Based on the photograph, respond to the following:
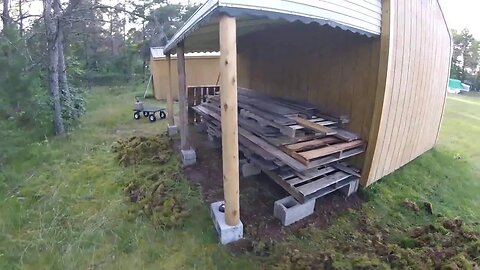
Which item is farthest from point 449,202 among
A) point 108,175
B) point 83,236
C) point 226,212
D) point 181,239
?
point 108,175

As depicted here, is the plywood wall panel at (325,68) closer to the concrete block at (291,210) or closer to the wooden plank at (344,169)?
the wooden plank at (344,169)

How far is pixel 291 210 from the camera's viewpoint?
10.6 ft

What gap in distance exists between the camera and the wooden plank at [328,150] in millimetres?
3082

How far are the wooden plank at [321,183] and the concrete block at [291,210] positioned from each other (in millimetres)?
196

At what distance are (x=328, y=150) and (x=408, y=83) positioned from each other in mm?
1421

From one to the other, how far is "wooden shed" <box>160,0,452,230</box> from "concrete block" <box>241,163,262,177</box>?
118cm

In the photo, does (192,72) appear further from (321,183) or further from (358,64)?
(321,183)

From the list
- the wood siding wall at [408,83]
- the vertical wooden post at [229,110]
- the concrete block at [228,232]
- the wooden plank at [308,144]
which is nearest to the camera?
the vertical wooden post at [229,110]

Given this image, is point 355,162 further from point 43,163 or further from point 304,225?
point 43,163

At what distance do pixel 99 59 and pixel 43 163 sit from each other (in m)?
14.1

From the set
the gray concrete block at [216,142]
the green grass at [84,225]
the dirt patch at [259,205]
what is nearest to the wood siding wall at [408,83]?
the dirt patch at [259,205]

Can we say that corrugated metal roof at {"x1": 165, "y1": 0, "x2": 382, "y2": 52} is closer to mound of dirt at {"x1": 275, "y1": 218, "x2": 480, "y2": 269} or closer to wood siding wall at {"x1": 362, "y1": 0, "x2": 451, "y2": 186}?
wood siding wall at {"x1": 362, "y1": 0, "x2": 451, "y2": 186}

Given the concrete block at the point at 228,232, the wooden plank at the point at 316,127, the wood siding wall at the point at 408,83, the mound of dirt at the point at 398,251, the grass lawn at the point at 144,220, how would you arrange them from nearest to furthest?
the mound of dirt at the point at 398,251, the grass lawn at the point at 144,220, the concrete block at the point at 228,232, the wood siding wall at the point at 408,83, the wooden plank at the point at 316,127

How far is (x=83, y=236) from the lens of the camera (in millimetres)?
3283
